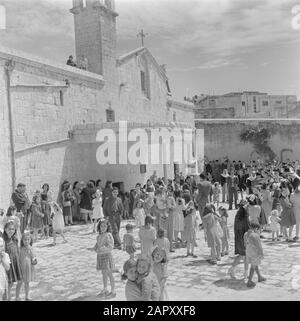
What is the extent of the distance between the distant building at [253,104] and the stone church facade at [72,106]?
24653 millimetres

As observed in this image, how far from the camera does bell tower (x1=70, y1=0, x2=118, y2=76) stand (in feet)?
54.7

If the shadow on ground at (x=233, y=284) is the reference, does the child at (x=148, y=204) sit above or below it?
above

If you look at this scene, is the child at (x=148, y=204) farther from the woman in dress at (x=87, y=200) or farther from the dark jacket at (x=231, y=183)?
the dark jacket at (x=231, y=183)

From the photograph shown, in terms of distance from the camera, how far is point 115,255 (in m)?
9.30

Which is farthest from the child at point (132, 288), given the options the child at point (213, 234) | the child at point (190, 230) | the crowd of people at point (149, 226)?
the child at point (190, 230)

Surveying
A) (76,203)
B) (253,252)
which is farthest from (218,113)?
(253,252)

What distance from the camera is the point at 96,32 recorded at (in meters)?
16.9

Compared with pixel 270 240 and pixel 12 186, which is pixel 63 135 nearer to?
pixel 12 186

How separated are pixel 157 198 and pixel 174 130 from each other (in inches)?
Result: 247

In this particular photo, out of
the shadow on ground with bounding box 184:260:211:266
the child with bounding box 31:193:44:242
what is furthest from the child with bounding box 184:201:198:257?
the child with bounding box 31:193:44:242

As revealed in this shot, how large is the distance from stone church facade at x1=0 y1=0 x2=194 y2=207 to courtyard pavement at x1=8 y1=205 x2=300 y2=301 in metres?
3.85

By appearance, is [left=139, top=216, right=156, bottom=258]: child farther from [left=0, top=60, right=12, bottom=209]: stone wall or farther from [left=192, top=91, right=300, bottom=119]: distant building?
[left=192, top=91, right=300, bottom=119]: distant building

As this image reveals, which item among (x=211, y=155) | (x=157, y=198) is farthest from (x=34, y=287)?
(x=211, y=155)

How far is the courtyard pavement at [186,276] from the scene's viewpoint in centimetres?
679
